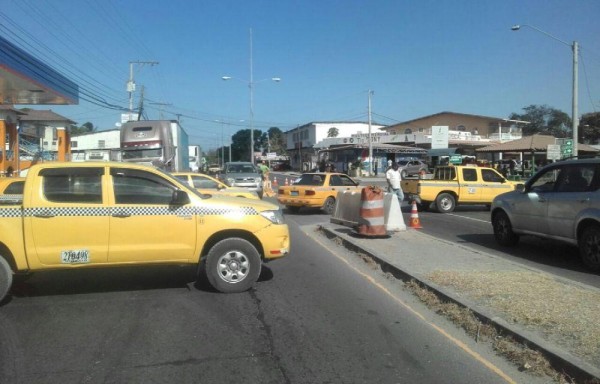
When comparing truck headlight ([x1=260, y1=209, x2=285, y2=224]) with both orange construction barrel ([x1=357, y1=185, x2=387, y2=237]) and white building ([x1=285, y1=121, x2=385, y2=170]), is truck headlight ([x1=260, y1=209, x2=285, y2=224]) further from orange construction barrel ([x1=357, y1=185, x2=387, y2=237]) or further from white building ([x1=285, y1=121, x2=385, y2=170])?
white building ([x1=285, y1=121, x2=385, y2=170])

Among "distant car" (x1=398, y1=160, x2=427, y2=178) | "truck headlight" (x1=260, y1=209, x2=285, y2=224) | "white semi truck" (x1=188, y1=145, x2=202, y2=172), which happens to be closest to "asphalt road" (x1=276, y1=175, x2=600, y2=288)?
"truck headlight" (x1=260, y1=209, x2=285, y2=224)

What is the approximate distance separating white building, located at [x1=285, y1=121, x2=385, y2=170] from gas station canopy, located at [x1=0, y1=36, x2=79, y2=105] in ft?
211

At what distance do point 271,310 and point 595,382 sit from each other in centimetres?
356

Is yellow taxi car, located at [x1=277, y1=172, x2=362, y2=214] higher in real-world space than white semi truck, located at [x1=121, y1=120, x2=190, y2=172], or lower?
lower

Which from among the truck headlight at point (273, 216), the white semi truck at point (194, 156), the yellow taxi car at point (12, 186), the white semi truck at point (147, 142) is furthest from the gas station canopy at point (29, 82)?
the white semi truck at point (194, 156)

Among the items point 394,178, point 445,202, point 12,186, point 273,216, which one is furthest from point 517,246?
point 12,186

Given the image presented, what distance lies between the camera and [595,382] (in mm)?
4227

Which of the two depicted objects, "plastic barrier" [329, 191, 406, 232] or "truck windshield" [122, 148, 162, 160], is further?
"truck windshield" [122, 148, 162, 160]

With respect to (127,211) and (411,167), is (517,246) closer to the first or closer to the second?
(127,211)

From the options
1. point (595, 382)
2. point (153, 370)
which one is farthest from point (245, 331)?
point (595, 382)

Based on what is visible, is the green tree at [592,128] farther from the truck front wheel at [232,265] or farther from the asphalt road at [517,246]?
the truck front wheel at [232,265]

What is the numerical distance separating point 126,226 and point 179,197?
757 mm

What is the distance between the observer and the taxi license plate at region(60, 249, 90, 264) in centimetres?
675

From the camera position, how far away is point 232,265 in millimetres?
7348
